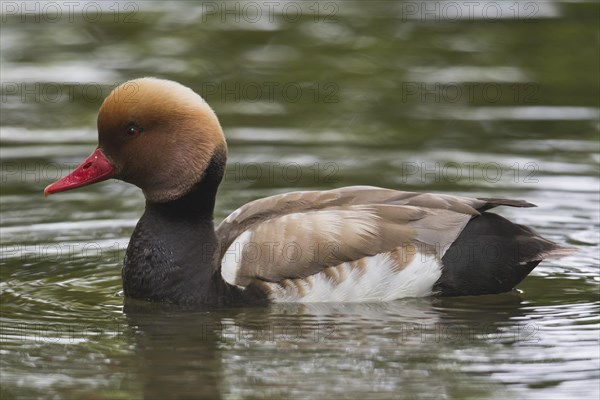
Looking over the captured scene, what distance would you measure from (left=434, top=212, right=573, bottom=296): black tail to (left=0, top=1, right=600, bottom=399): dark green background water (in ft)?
0.38

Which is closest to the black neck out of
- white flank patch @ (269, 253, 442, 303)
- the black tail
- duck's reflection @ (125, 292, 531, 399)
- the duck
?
the duck

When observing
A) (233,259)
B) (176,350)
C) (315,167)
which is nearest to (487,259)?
(233,259)

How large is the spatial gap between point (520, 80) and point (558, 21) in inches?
70.1

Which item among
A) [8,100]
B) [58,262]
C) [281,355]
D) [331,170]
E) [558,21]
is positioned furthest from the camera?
[558,21]

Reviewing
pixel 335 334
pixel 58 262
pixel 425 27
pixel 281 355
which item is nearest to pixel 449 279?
pixel 335 334

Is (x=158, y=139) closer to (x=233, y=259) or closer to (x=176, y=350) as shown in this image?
(x=233, y=259)

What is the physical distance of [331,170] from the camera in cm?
1095

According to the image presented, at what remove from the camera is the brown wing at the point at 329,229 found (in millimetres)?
7945

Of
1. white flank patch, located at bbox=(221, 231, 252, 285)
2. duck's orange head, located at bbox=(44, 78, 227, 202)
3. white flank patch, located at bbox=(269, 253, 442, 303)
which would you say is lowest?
white flank patch, located at bbox=(269, 253, 442, 303)

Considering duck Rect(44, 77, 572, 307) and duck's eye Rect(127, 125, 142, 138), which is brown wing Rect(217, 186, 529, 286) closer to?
duck Rect(44, 77, 572, 307)

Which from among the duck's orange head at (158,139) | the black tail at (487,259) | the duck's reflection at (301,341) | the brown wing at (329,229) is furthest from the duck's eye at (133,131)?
the black tail at (487,259)

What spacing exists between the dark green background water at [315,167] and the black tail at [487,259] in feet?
0.38

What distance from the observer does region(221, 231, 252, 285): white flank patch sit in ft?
26.2

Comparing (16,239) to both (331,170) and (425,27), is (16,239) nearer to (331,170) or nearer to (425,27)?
(331,170)
